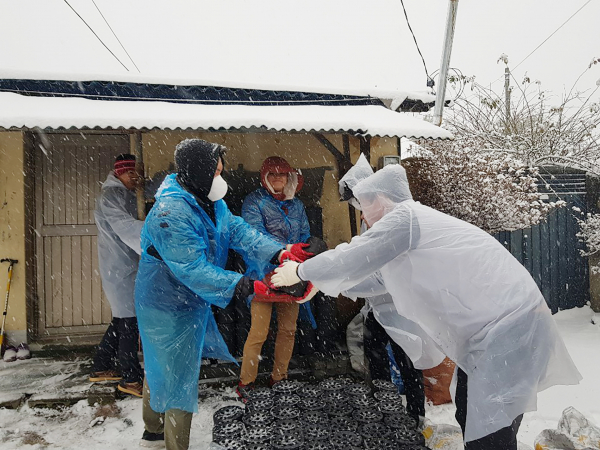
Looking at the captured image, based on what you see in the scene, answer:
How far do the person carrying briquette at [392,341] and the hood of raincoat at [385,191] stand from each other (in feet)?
2.13

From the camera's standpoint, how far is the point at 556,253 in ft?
22.0

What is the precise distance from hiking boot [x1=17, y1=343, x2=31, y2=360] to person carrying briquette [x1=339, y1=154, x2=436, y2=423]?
4.12 meters

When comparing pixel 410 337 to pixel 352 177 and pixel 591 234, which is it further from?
pixel 591 234

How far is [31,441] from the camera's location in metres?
3.52

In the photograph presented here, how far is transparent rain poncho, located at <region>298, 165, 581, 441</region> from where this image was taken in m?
2.13

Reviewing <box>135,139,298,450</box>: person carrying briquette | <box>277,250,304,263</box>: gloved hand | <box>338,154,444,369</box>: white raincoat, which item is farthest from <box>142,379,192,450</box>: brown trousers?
<box>338,154,444,369</box>: white raincoat

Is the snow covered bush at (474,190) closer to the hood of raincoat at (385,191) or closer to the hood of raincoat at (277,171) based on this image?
the hood of raincoat at (277,171)

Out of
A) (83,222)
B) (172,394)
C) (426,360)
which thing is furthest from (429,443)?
(83,222)

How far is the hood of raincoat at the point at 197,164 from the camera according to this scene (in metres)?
2.68

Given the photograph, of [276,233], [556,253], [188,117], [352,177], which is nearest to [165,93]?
[188,117]

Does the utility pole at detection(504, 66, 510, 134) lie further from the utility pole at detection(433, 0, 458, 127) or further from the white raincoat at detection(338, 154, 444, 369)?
the white raincoat at detection(338, 154, 444, 369)

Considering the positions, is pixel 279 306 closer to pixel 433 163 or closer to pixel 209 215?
pixel 209 215

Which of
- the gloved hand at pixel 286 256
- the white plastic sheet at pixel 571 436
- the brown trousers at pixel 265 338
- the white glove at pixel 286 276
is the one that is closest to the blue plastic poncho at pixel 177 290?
the white glove at pixel 286 276

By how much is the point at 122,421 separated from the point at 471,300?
3.16 metres
